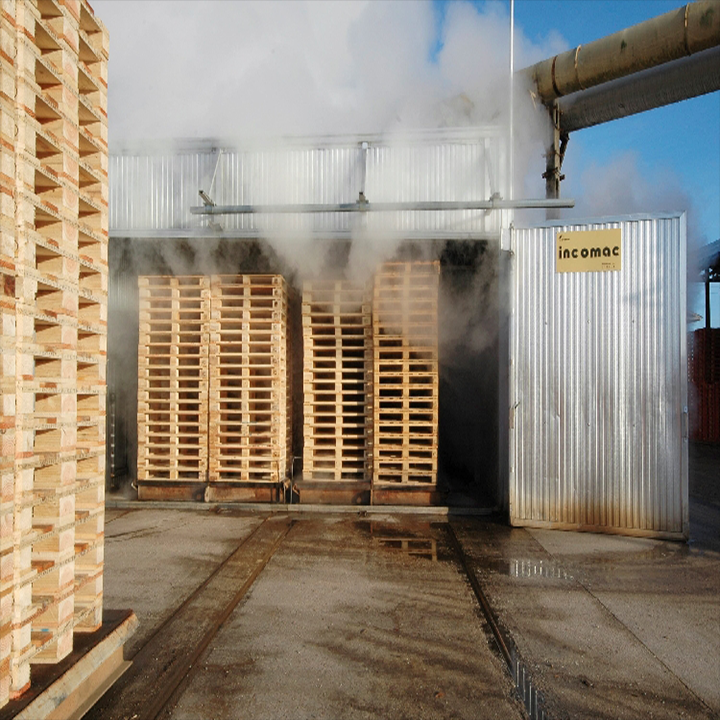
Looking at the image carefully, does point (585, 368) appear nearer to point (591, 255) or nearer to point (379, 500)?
point (591, 255)

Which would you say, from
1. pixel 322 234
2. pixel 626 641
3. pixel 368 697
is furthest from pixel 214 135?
pixel 626 641

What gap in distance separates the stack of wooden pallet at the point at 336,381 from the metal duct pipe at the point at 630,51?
4369 millimetres

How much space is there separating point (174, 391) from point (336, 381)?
2071 mm

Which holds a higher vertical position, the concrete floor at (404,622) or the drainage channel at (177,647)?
the drainage channel at (177,647)

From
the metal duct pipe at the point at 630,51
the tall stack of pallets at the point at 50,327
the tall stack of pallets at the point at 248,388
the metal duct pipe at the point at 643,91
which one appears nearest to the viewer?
the tall stack of pallets at the point at 50,327

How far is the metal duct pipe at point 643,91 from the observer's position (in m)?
6.89

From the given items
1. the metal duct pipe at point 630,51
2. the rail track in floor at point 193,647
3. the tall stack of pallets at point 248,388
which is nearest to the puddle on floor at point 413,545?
the rail track in floor at point 193,647

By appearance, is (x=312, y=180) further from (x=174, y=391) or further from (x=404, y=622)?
(x=404, y=622)

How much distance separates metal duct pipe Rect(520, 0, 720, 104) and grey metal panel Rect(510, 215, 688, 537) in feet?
9.55

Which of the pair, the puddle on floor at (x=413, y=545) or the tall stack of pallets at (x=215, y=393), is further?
the tall stack of pallets at (x=215, y=393)

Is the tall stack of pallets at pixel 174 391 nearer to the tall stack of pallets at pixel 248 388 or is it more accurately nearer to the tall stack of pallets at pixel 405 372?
the tall stack of pallets at pixel 248 388

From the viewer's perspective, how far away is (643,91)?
24.2 feet

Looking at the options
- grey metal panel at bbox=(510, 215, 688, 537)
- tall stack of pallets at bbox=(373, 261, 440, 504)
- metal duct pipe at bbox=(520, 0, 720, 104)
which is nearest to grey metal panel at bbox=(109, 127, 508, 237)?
tall stack of pallets at bbox=(373, 261, 440, 504)

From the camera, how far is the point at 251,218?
6488 millimetres
